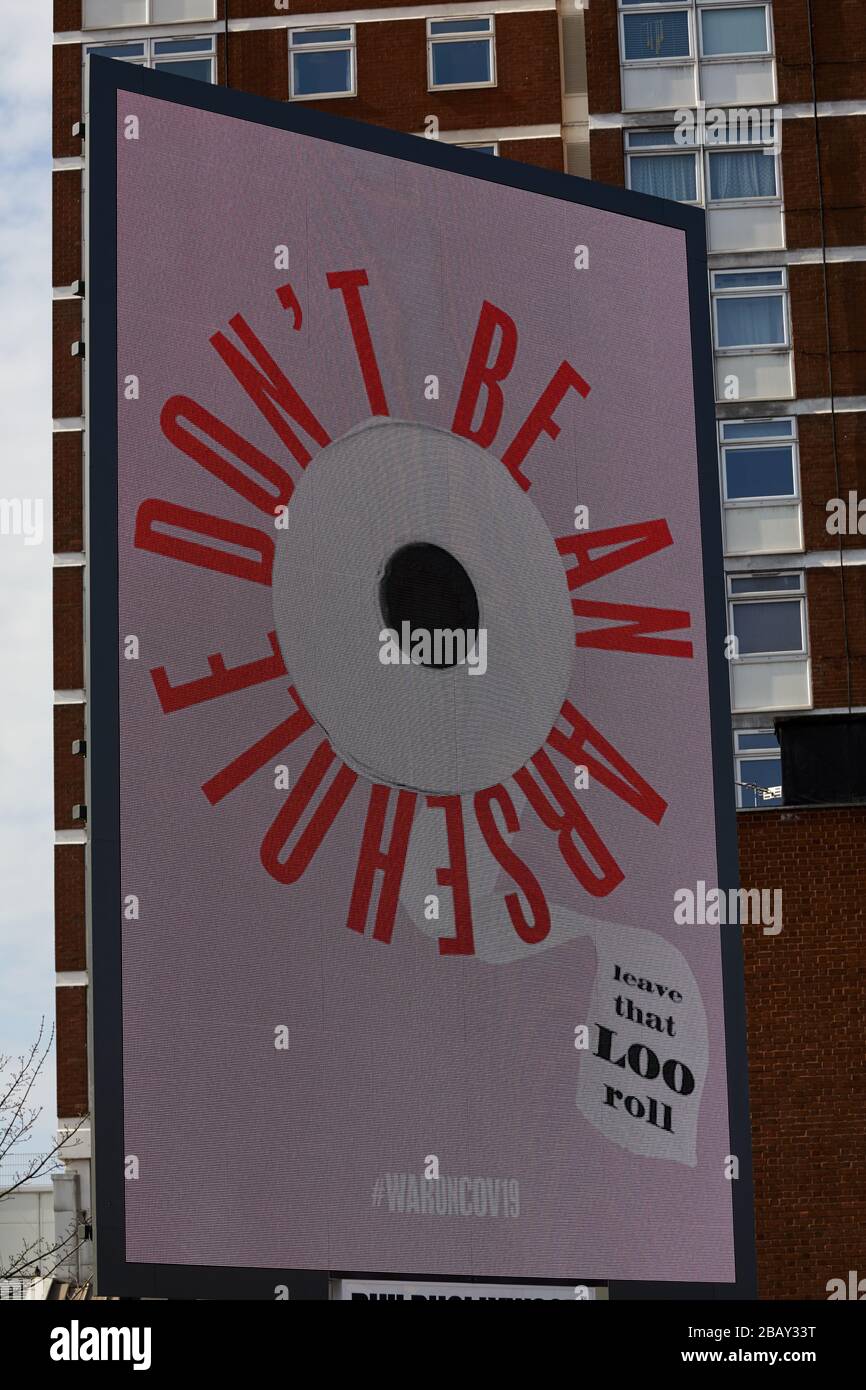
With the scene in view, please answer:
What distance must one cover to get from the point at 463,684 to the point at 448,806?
1.10 metres

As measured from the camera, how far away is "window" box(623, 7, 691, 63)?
1764 inches

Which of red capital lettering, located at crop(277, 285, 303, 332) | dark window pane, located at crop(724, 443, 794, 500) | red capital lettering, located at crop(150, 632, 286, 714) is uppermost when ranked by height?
dark window pane, located at crop(724, 443, 794, 500)

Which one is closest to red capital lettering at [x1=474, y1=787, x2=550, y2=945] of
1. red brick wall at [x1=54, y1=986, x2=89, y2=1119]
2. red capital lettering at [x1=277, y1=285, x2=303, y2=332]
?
red capital lettering at [x1=277, y1=285, x2=303, y2=332]

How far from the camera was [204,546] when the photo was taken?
17.9m

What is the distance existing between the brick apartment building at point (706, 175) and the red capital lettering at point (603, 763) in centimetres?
2030

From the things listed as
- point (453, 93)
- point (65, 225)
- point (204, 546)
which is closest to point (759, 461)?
point (453, 93)

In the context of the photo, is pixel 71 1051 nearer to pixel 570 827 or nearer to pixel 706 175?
pixel 706 175

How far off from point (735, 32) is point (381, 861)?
3149 centimetres

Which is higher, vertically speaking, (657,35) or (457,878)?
(657,35)

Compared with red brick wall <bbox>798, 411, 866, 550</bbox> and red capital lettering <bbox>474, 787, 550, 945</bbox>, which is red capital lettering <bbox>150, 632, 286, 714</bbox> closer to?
red capital lettering <bbox>474, 787, 550, 945</bbox>

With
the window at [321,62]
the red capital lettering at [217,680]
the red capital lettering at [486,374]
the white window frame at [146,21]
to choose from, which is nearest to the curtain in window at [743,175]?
the window at [321,62]

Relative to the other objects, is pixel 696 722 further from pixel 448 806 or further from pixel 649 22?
pixel 649 22

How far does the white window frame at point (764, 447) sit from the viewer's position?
43.5 m

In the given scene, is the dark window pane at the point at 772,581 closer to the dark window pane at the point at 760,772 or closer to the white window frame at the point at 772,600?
the white window frame at the point at 772,600
